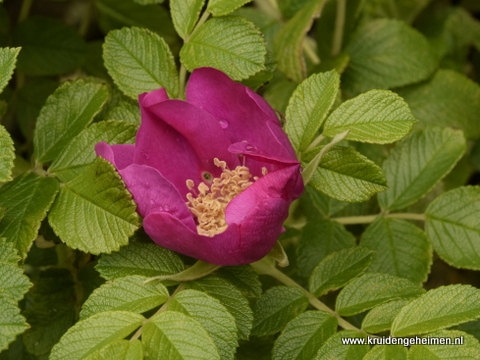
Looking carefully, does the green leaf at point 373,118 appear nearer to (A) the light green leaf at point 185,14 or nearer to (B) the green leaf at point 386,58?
(A) the light green leaf at point 185,14

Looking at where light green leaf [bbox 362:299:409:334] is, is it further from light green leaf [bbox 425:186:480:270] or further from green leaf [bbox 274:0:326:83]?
green leaf [bbox 274:0:326:83]

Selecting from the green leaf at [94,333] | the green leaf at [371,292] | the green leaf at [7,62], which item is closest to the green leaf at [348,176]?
the green leaf at [371,292]

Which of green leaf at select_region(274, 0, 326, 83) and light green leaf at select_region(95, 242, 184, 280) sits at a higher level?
green leaf at select_region(274, 0, 326, 83)

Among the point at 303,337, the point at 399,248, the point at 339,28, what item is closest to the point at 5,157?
the point at 303,337

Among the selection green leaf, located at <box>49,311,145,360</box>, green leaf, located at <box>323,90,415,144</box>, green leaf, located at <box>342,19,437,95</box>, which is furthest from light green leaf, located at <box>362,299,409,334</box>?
green leaf, located at <box>342,19,437,95</box>

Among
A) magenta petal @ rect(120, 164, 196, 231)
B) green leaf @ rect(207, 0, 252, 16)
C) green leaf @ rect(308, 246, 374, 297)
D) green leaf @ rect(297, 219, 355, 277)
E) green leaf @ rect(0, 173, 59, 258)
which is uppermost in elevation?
green leaf @ rect(207, 0, 252, 16)

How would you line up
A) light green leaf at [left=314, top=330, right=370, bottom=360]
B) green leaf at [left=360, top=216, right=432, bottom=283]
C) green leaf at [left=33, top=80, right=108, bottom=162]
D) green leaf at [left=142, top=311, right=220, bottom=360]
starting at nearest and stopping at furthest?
green leaf at [left=142, top=311, right=220, bottom=360] → light green leaf at [left=314, top=330, right=370, bottom=360] → green leaf at [left=33, top=80, right=108, bottom=162] → green leaf at [left=360, top=216, right=432, bottom=283]
